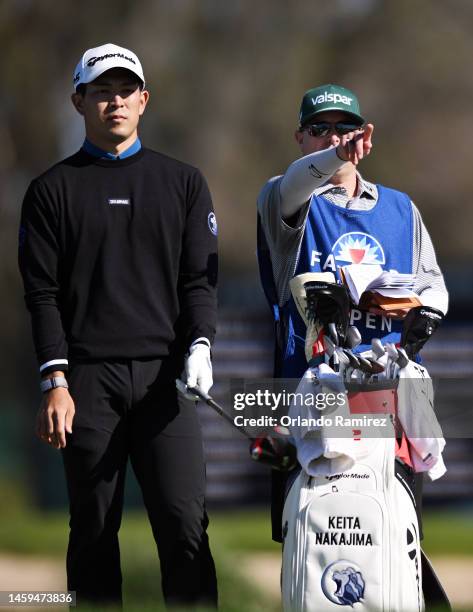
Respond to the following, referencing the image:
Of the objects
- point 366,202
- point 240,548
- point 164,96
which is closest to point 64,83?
point 164,96

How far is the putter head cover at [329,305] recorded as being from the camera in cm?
494

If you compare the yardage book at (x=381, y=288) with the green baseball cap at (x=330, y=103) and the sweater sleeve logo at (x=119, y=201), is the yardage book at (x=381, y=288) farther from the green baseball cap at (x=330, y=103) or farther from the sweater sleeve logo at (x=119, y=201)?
the sweater sleeve logo at (x=119, y=201)

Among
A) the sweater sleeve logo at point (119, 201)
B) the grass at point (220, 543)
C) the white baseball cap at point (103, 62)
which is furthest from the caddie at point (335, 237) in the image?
the grass at point (220, 543)

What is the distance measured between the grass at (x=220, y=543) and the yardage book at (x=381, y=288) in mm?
1280

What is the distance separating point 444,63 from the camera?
21.4 metres

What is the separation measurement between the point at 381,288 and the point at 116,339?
2.91 ft

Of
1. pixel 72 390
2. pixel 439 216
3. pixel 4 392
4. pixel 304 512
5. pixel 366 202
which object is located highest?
pixel 439 216

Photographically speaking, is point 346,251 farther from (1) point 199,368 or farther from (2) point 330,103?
(1) point 199,368

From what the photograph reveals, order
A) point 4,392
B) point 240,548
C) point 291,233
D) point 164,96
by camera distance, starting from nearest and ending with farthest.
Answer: point 291,233 < point 240,548 < point 4,392 < point 164,96

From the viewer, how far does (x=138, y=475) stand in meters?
5.07

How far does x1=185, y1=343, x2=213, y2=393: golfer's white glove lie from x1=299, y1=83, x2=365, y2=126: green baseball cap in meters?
0.93

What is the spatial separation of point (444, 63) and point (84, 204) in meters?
17.0

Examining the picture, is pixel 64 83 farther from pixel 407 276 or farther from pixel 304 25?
pixel 407 276

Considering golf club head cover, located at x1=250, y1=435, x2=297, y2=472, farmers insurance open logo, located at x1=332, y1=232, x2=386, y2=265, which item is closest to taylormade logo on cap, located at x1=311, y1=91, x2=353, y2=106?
farmers insurance open logo, located at x1=332, y1=232, x2=386, y2=265
